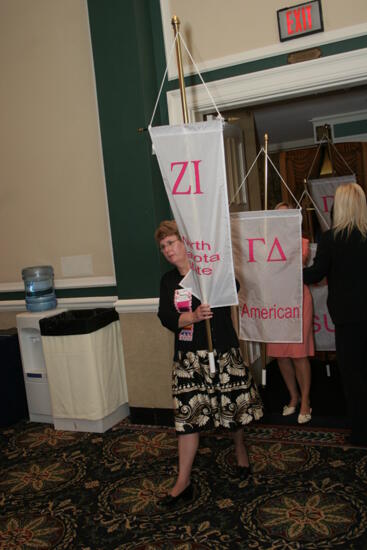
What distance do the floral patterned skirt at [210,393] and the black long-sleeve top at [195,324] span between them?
0.04 meters

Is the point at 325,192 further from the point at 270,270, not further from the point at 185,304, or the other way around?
the point at 185,304

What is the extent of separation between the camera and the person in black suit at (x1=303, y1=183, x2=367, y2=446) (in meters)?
3.10

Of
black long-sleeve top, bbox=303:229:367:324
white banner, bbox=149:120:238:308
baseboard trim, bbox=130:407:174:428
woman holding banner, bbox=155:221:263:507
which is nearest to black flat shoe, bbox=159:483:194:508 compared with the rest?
woman holding banner, bbox=155:221:263:507

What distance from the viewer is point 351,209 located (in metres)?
3.11

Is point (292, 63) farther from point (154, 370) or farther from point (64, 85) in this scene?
point (154, 370)

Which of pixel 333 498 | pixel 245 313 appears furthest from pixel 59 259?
pixel 333 498

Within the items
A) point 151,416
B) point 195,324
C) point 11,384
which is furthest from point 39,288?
point 195,324

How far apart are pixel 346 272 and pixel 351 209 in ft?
A: 1.19

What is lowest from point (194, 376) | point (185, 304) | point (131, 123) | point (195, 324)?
point (194, 376)

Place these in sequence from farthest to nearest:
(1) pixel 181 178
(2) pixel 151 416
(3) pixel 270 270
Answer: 1. (2) pixel 151 416
2. (3) pixel 270 270
3. (1) pixel 181 178

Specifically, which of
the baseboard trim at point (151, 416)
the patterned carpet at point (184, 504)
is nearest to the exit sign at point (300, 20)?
A: the patterned carpet at point (184, 504)

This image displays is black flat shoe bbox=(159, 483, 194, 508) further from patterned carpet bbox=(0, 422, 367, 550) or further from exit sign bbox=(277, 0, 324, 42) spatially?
exit sign bbox=(277, 0, 324, 42)

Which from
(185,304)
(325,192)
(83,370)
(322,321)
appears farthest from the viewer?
(325,192)

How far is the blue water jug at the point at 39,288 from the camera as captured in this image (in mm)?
4406
